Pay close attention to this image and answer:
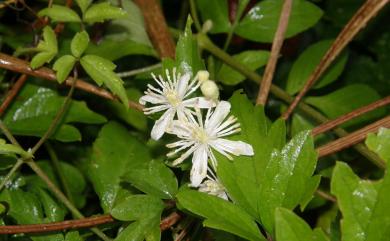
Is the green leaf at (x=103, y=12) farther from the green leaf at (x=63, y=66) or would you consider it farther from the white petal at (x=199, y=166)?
the white petal at (x=199, y=166)

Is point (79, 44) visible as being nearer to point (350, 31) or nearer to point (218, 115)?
point (218, 115)

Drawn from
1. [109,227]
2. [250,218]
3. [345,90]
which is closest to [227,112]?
[250,218]

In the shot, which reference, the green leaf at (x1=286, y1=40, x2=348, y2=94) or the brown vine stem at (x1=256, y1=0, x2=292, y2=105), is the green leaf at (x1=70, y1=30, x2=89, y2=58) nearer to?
the brown vine stem at (x1=256, y1=0, x2=292, y2=105)

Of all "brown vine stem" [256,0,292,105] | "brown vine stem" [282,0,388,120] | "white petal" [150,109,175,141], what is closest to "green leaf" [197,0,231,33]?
"brown vine stem" [256,0,292,105]

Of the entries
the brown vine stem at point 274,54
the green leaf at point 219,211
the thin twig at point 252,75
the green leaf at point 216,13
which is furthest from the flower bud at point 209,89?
the green leaf at point 216,13

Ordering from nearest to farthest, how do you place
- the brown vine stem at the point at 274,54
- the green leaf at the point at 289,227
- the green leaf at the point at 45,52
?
1. the green leaf at the point at 289,227
2. the green leaf at the point at 45,52
3. the brown vine stem at the point at 274,54

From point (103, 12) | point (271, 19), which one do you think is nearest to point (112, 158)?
point (103, 12)

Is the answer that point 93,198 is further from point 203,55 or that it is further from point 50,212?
point 203,55
